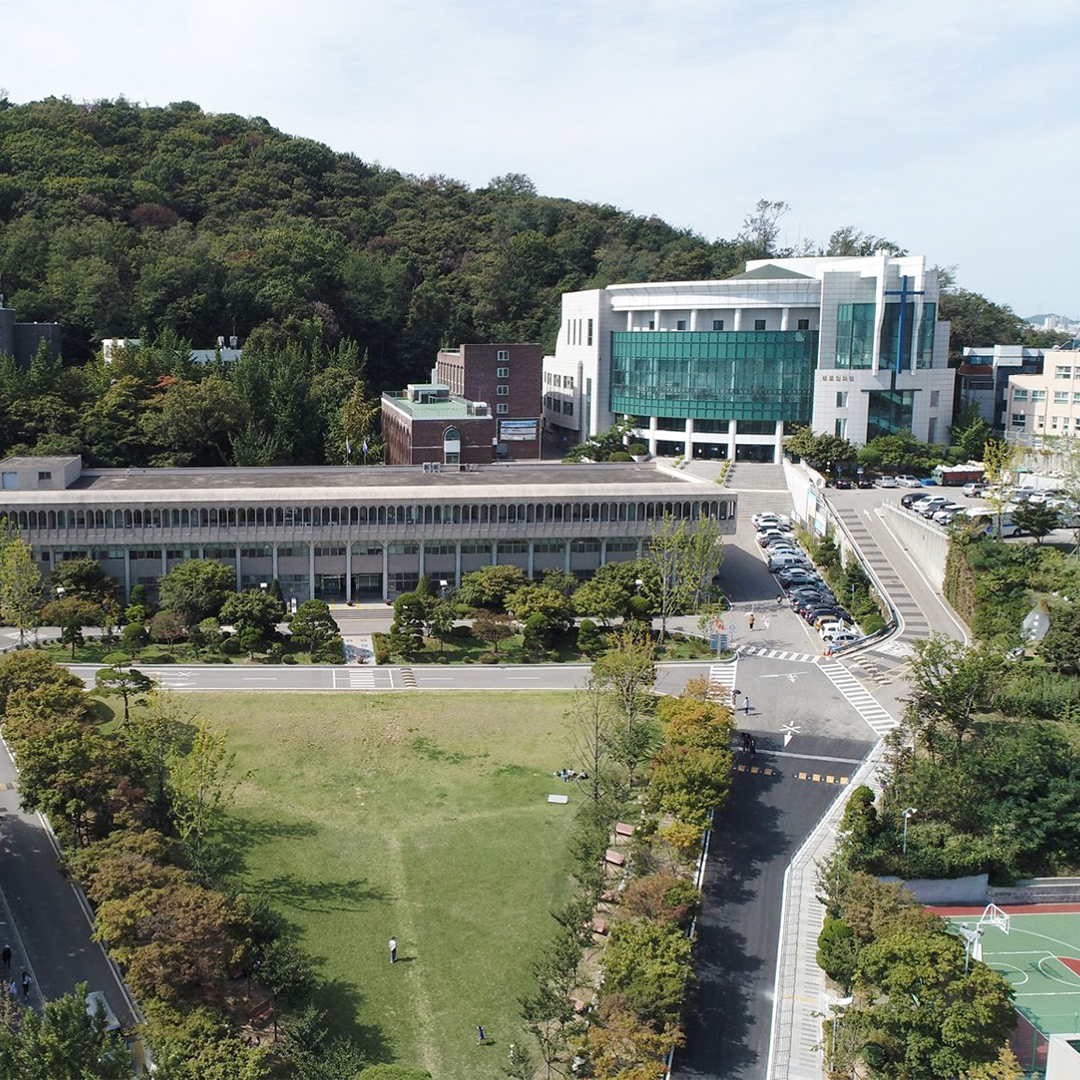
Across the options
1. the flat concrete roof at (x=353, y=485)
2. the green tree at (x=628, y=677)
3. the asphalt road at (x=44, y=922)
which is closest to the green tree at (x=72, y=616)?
the flat concrete roof at (x=353, y=485)

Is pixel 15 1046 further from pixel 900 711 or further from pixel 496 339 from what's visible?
pixel 496 339

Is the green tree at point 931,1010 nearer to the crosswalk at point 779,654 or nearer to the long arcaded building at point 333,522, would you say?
the crosswalk at point 779,654

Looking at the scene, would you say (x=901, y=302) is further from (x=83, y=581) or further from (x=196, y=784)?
(x=196, y=784)

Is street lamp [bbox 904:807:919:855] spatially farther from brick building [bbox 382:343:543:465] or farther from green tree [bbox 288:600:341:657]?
brick building [bbox 382:343:543:465]

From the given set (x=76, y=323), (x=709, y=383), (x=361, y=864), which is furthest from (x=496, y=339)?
(x=361, y=864)

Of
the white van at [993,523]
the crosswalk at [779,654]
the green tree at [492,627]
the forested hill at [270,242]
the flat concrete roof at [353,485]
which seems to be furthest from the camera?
the forested hill at [270,242]

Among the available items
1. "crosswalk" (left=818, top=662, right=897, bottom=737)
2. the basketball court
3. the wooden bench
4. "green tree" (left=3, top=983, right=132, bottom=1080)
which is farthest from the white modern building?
"green tree" (left=3, top=983, right=132, bottom=1080)
